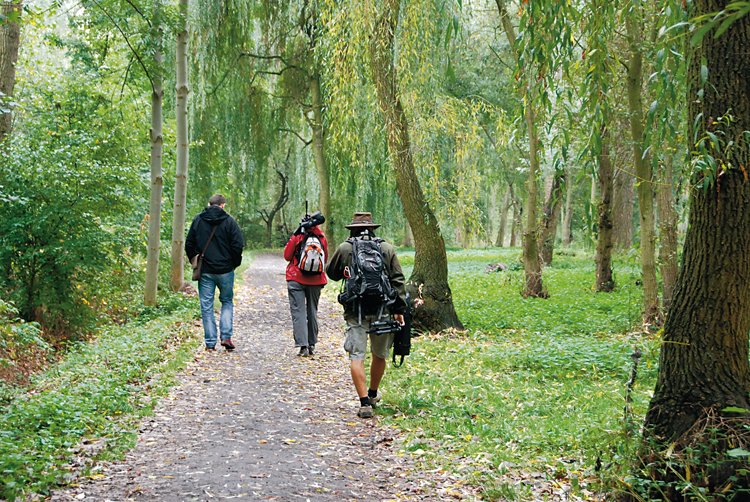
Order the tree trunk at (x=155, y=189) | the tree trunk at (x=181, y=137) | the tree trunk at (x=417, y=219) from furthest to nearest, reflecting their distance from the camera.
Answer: the tree trunk at (x=181, y=137) → the tree trunk at (x=155, y=189) → the tree trunk at (x=417, y=219)

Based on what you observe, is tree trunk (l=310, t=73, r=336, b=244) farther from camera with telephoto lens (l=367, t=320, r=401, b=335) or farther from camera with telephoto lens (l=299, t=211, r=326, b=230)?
camera with telephoto lens (l=367, t=320, r=401, b=335)

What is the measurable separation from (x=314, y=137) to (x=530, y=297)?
8.28 meters

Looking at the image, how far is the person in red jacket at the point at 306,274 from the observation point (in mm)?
8625

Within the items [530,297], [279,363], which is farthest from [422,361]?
[530,297]

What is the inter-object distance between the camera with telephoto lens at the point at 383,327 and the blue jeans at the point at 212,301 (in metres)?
3.31

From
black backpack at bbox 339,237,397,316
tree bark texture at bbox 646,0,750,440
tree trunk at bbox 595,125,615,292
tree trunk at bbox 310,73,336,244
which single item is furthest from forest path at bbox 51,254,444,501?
tree trunk at bbox 310,73,336,244

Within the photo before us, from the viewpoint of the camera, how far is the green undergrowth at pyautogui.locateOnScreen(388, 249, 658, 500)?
4348 millimetres

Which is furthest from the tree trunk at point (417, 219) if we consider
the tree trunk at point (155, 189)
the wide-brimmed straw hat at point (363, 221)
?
the tree trunk at point (155, 189)

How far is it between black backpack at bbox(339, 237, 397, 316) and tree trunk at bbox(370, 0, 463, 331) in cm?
422

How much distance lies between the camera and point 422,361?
332 inches

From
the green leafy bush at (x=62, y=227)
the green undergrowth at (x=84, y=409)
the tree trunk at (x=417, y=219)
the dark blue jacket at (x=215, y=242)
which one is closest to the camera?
the green undergrowth at (x=84, y=409)

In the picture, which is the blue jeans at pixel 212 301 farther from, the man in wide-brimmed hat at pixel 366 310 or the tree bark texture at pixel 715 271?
the tree bark texture at pixel 715 271

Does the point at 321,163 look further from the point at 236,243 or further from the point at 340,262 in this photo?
the point at 340,262

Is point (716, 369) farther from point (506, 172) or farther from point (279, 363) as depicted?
point (506, 172)
